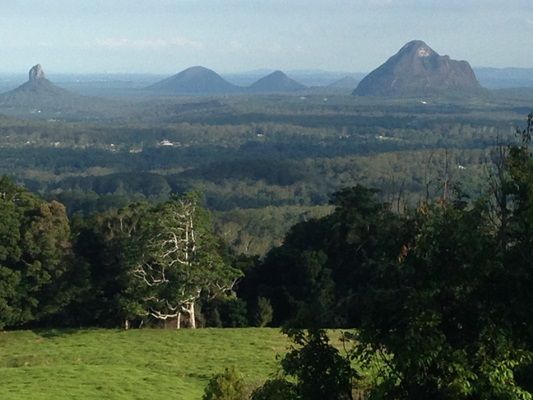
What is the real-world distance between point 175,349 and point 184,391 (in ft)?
21.8

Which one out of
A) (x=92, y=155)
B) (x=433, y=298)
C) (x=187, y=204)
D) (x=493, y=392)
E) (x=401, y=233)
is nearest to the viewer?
(x=493, y=392)

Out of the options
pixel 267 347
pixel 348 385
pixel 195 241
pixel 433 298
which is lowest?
pixel 267 347

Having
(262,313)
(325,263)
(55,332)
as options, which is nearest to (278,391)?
(55,332)

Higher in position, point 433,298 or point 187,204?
point 433,298

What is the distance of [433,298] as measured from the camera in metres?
8.15

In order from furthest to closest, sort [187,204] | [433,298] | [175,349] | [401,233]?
1. [187,204]
2. [175,349]
3. [401,233]
4. [433,298]

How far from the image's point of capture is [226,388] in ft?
41.9

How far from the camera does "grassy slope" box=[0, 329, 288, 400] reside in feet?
60.8

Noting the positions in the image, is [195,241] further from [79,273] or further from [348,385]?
[348,385]

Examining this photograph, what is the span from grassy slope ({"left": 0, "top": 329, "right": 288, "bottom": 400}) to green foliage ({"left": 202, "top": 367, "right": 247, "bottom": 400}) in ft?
17.9

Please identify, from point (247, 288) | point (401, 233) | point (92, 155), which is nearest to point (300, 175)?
point (92, 155)

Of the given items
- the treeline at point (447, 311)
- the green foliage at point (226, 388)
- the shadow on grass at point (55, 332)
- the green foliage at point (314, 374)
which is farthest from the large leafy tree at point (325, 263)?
the treeline at point (447, 311)

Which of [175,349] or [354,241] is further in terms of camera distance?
[354,241]

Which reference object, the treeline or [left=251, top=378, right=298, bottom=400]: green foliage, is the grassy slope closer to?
[left=251, top=378, right=298, bottom=400]: green foliage
